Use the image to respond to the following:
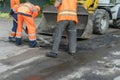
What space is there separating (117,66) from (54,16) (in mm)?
3864

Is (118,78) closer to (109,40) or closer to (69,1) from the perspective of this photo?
(69,1)

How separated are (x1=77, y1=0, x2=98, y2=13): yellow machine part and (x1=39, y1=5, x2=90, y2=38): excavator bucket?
3.27 feet

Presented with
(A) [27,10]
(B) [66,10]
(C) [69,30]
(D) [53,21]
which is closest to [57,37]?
(C) [69,30]

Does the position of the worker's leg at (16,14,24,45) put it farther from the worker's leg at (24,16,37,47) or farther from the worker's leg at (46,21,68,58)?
the worker's leg at (46,21,68,58)

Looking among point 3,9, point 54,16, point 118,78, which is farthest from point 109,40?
point 3,9

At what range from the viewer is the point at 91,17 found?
40.2ft

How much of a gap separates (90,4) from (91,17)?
1024 mm

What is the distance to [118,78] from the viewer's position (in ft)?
26.5

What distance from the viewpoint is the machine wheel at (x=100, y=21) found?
43.1 ft

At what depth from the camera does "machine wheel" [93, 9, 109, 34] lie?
1314 centimetres

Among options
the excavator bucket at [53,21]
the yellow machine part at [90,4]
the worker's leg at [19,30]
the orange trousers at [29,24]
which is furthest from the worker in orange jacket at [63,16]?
the yellow machine part at [90,4]

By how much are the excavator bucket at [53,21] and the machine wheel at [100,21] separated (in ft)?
3.75

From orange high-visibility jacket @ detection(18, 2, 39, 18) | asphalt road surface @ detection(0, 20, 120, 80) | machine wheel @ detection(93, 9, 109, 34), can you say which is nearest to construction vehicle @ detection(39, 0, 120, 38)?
machine wheel @ detection(93, 9, 109, 34)

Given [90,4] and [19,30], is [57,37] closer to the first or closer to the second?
[19,30]
